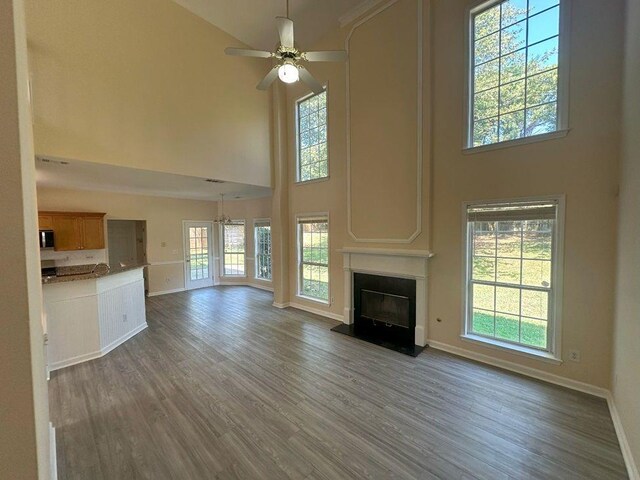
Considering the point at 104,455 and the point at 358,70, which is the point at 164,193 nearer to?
the point at 358,70

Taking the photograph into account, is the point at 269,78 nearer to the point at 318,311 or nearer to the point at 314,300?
the point at 314,300

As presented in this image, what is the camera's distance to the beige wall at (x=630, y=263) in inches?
73.3

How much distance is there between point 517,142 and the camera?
305cm

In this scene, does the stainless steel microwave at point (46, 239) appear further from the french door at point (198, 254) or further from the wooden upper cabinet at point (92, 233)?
the french door at point (198, 254)

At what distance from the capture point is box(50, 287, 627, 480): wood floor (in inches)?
76.0

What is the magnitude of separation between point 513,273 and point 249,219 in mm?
6655

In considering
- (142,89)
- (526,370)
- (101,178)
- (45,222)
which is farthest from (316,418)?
(45,222)

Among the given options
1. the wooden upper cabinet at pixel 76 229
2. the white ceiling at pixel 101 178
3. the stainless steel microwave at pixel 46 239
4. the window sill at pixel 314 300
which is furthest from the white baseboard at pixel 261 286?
the stainless steel microwave at pixel 46 239

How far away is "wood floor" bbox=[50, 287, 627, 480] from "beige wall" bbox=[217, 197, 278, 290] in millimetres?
4242

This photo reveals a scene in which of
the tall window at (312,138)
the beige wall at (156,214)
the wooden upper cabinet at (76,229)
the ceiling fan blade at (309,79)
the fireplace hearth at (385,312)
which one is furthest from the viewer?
the beige wall at (156,214)

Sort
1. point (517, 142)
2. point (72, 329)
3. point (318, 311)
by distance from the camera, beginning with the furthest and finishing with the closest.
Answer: point (318, 311) → point (72, 329) → point (517, 142)

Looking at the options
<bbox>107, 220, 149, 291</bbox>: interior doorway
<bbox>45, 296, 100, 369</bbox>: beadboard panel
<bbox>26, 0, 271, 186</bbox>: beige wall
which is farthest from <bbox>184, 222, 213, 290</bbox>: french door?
<bbox>45, 296, 100, 369</bbox>: beadboard panel

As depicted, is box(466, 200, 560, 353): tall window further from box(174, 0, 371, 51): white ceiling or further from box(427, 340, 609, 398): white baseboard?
box(174, 0, 371, 51): white ceiling

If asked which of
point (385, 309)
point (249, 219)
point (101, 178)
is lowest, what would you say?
point (385, 309)
